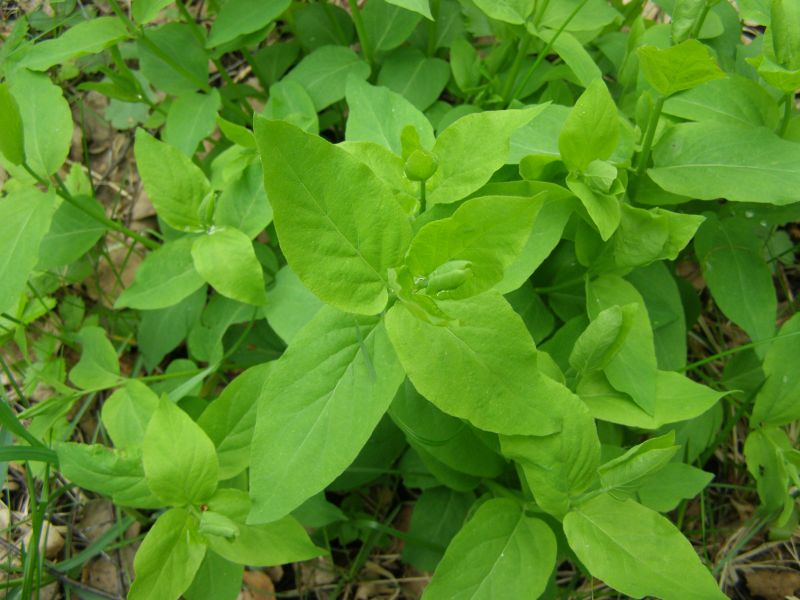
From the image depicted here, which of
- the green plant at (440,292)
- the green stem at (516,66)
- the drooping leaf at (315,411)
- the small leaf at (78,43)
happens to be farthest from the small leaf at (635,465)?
the small leaf at (78,43)

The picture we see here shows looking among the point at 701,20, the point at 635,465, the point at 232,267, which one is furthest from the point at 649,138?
the point at 232,267

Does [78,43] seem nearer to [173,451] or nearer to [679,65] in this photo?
[173,451]

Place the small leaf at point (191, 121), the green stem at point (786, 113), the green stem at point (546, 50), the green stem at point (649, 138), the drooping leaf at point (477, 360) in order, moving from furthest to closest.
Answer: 1. the small leaf at point (191, 121)
2. the green stem at point (546, 50)
3. the green stem at point (786, 113)
4. the green stem at point (649, 138)
5. the drooping leaf at point (477, 360)

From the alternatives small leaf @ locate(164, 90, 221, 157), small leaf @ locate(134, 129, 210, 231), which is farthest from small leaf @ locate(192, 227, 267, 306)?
small leaf @ locate(164, 90, 221, 157)

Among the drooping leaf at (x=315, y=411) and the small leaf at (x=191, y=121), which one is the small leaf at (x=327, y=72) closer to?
the small leaf at (x=191, y=121)

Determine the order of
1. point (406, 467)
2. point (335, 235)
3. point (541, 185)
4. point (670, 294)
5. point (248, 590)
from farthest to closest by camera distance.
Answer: point (248, 590), point (406, 467), point (670, 294), point (541, 185), point (335, 235)

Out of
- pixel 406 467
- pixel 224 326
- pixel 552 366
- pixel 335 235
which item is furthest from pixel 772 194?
pixel 224 326

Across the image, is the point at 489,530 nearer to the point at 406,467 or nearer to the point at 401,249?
the point at 406,467
